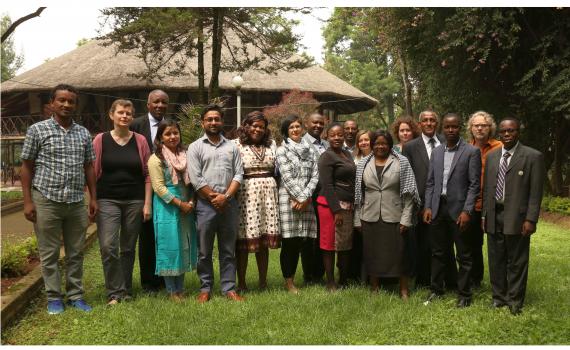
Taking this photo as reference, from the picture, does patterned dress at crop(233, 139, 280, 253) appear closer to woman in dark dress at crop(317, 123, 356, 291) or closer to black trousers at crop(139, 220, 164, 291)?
woman in dark dress at crop(317, 123, 356, 291)

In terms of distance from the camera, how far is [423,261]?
19.9 feet

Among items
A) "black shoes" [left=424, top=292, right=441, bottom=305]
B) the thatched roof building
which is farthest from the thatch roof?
"black shoes" [left=424, top=292, right=441, bottom=305]

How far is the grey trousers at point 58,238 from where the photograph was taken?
4.79 metres

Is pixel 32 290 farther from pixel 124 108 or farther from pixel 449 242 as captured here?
pixel 449 242

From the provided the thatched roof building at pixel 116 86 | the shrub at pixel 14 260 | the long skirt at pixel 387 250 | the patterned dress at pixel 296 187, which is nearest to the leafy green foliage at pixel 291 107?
the thatched roof building at pixel 116 86

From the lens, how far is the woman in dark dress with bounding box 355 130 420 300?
552 cm

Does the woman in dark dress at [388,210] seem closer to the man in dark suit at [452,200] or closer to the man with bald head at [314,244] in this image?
the man in dark suit at [452,200]

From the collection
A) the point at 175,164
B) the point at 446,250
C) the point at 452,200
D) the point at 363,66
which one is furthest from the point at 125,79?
the point at 363,66

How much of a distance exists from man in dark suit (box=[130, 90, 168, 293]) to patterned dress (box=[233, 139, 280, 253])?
0.93m

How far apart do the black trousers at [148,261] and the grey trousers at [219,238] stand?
0.67 meters

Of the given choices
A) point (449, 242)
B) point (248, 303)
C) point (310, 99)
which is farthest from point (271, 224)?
point (310, 99)

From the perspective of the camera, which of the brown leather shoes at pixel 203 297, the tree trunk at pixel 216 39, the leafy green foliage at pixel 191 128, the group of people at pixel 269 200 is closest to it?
the group of people at pixel 269 200

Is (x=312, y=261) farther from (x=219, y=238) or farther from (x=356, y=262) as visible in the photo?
(x=219, y=238)

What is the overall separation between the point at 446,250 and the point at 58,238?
12.5ft
